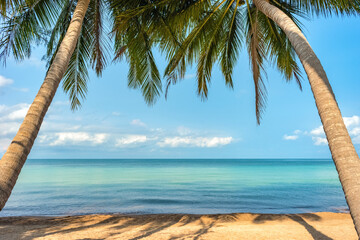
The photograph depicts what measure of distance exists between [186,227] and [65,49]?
4764 millimetres

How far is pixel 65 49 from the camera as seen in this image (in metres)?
3.87

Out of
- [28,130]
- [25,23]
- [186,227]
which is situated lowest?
[186,227]

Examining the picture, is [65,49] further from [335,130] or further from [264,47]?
[264,47]

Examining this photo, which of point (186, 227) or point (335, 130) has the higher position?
point (335, 130)

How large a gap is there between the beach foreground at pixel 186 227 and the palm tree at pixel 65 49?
3201mm

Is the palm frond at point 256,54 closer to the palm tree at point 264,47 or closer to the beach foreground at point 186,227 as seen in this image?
the palm tree at point 264,47

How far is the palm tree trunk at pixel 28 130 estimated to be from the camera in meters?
2.38

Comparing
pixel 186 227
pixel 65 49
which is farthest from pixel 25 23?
pixel 186 227

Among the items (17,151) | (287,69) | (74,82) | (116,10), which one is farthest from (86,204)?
(17,151)

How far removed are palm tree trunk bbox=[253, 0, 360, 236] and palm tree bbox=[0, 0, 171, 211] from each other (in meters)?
2.84

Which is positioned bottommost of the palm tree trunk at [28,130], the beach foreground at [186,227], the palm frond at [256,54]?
the beach foreground at [186,227]

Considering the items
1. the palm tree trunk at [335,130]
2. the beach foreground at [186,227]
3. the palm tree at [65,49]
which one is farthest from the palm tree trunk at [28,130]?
the beach foreground at [186,227]

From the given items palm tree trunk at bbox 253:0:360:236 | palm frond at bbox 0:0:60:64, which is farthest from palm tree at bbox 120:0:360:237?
palm frond at bbox 0:0:60:64

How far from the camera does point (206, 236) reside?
5719mm
